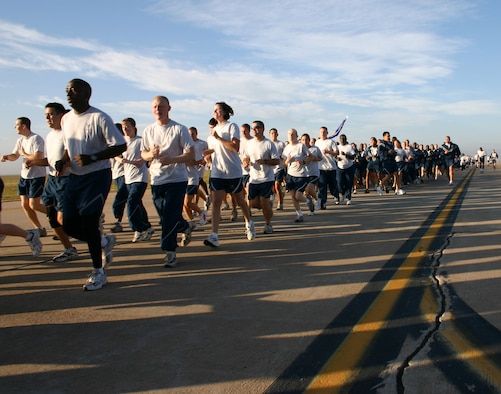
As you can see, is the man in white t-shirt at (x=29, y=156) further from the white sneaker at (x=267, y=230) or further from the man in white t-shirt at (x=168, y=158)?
the white sneaker at (x=267, y=230)

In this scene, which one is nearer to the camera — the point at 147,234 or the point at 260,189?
the point at 147,234

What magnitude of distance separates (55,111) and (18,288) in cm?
240

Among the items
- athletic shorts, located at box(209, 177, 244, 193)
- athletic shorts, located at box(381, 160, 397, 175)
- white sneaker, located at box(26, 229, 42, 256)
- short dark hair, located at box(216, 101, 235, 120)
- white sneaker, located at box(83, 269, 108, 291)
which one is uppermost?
short dark hair, located at box(216, 101, 235, 120)

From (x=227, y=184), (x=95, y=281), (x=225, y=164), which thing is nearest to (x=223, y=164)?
(x=225, y=164)

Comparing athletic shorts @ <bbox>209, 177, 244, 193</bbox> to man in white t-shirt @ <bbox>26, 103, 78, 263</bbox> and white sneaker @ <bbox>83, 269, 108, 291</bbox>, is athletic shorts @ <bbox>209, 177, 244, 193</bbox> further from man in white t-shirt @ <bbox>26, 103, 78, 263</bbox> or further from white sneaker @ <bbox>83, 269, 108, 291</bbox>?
white sneaker @ <bbox>83, 269, 108, 291</bbox>

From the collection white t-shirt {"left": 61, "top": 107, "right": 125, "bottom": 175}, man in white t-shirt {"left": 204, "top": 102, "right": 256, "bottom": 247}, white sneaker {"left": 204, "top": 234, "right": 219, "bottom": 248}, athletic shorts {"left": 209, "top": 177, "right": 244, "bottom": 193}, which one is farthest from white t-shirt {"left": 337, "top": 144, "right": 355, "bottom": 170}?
white t-shirt {"left": 61, "top": 107, "right": 125, "bottom": 175}

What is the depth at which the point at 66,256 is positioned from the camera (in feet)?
20.7

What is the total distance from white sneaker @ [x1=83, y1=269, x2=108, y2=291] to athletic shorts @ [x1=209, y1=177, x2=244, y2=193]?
2.69m

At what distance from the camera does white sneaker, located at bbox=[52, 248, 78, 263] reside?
624 centimetres

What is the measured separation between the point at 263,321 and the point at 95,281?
6.49 ft

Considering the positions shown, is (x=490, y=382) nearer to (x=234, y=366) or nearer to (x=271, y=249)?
(x=234, y=366)

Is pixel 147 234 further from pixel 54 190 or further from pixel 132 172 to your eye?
pixel 54 190

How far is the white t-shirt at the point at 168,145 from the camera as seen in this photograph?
580 cm

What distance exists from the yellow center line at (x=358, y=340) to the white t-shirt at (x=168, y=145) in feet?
9.10
